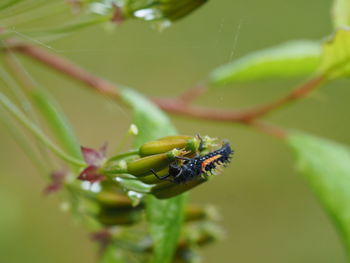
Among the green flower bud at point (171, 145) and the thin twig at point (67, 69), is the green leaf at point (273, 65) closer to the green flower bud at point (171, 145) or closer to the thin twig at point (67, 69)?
the thin twig at point (67, 69)

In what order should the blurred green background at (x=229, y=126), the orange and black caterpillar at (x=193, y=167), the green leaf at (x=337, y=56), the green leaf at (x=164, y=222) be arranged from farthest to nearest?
the blurred green background at (x=229, y=126)
the green leaf at (x=337, y=56)
the green leaf at (x=164, y=222)
the orange and black caterpillar at (x=193, y=167)

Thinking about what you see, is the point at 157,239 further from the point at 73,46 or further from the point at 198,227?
the point at 73,46

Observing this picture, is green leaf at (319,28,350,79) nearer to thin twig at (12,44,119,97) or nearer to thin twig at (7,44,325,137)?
thin twig at (7,44,325,137)

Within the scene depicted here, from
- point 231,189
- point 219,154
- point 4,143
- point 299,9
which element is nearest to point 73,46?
point 4,143

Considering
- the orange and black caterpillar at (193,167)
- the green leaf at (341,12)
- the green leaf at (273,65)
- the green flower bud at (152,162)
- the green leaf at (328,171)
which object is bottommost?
the green leaf at (328,171)

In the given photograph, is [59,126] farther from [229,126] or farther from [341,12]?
[229,126]

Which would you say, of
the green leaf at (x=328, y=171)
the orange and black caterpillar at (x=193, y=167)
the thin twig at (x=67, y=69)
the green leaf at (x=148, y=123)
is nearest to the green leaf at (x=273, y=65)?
the green leaf at (x=328, y=171)

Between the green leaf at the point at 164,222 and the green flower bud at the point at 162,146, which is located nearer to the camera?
the green flower bud at the point at 162,146
